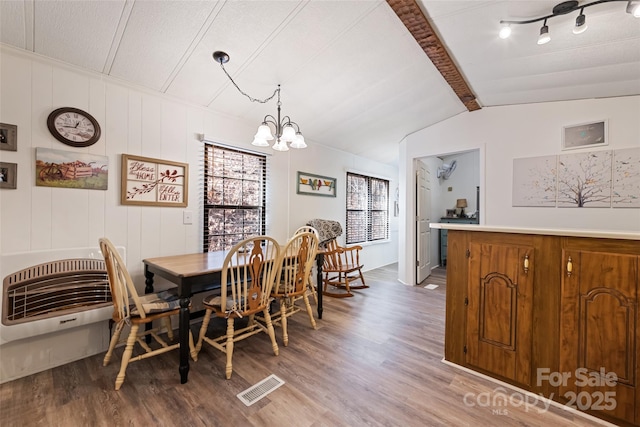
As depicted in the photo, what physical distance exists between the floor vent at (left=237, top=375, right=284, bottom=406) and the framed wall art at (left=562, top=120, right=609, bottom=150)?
3834mm

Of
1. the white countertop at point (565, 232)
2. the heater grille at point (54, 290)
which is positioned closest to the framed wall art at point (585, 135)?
the white countertop at point (565, 232)

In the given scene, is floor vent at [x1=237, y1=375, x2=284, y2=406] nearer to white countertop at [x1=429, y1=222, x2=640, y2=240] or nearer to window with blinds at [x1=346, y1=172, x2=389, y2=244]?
white countertop at [x1=429, y1=222, x2=640, y2=240]

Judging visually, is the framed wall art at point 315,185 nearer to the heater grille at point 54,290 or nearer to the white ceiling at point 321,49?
the white ceiling at point 321,49

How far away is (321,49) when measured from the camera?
84.4 inches

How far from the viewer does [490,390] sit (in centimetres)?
168

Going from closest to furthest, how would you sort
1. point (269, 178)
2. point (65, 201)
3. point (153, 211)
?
point (65, 201)
point (153, 211)
point (269, 178)

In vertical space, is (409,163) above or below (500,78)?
below

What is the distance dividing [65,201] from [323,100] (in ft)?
8.14

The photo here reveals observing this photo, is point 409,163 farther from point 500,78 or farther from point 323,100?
point 323,100

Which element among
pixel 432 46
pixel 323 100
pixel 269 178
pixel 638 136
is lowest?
pixel 269 178

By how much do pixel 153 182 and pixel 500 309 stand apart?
9.77ft

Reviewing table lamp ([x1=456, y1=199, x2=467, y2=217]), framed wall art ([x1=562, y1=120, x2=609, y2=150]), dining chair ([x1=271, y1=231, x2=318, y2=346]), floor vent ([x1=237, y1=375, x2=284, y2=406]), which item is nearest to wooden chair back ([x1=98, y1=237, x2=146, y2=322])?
floor vent ([x1=237, y1=375, x2=284, y2=406])

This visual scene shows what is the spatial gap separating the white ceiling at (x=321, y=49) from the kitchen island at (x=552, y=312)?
1.61 meters

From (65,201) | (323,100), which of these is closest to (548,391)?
(323,100)
